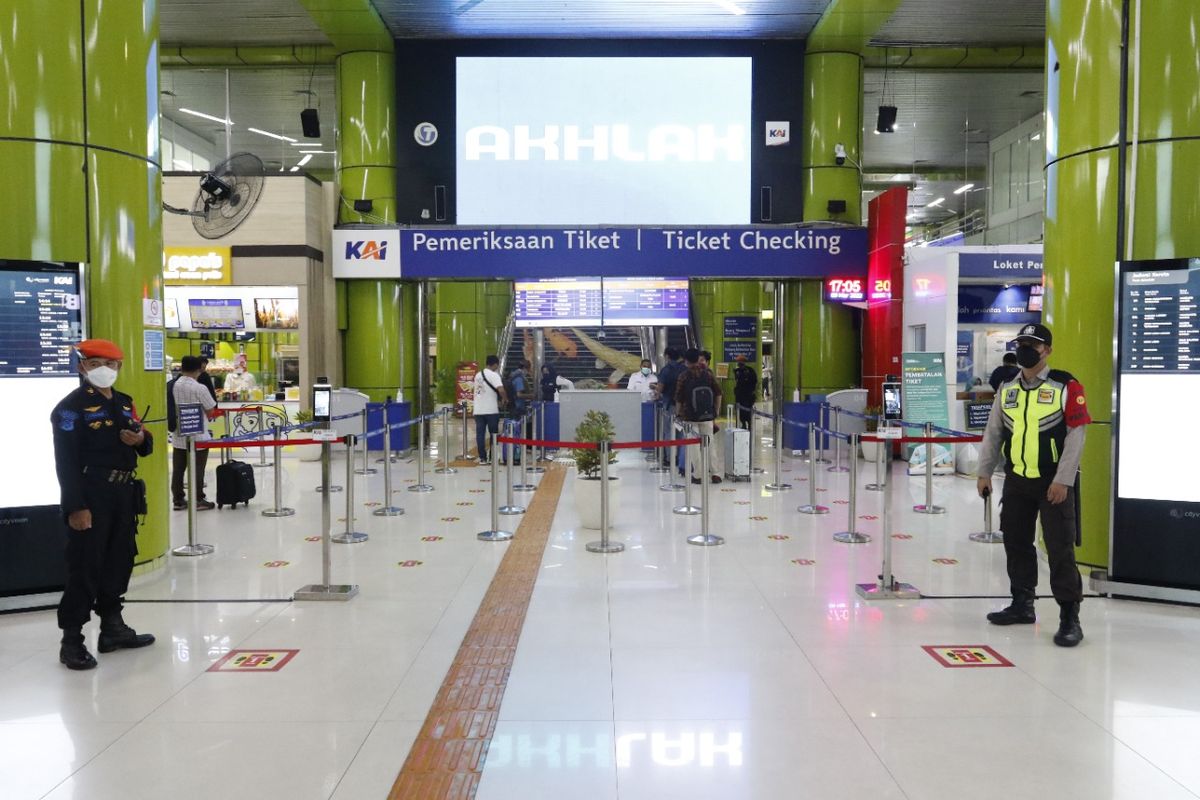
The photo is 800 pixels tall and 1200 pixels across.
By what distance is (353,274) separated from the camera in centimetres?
1295

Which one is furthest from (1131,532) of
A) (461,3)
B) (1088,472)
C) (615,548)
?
(461,3)

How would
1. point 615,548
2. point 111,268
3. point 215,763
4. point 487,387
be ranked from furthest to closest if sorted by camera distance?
point 487,387, point 615,548, point 111,268, point 215,763

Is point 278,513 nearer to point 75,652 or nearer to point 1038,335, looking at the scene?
point 75,652

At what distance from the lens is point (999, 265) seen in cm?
1198

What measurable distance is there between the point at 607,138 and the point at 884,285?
14.8ft

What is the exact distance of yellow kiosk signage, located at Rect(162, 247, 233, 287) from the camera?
1250cm

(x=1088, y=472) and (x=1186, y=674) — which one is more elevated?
(x=1088, y=472)

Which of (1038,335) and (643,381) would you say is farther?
(643,381)

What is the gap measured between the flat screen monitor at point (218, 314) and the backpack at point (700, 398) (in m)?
7.38

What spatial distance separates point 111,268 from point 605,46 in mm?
9296

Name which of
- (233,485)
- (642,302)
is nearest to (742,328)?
(642,302)

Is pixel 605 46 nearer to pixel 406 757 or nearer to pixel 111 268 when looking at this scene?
pixel 111 268

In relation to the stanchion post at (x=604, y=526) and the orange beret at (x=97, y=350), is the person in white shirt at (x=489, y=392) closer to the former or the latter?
the stanchion post at (x=604, y=526)

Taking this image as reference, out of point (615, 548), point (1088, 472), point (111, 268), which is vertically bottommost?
point (615, 548)
